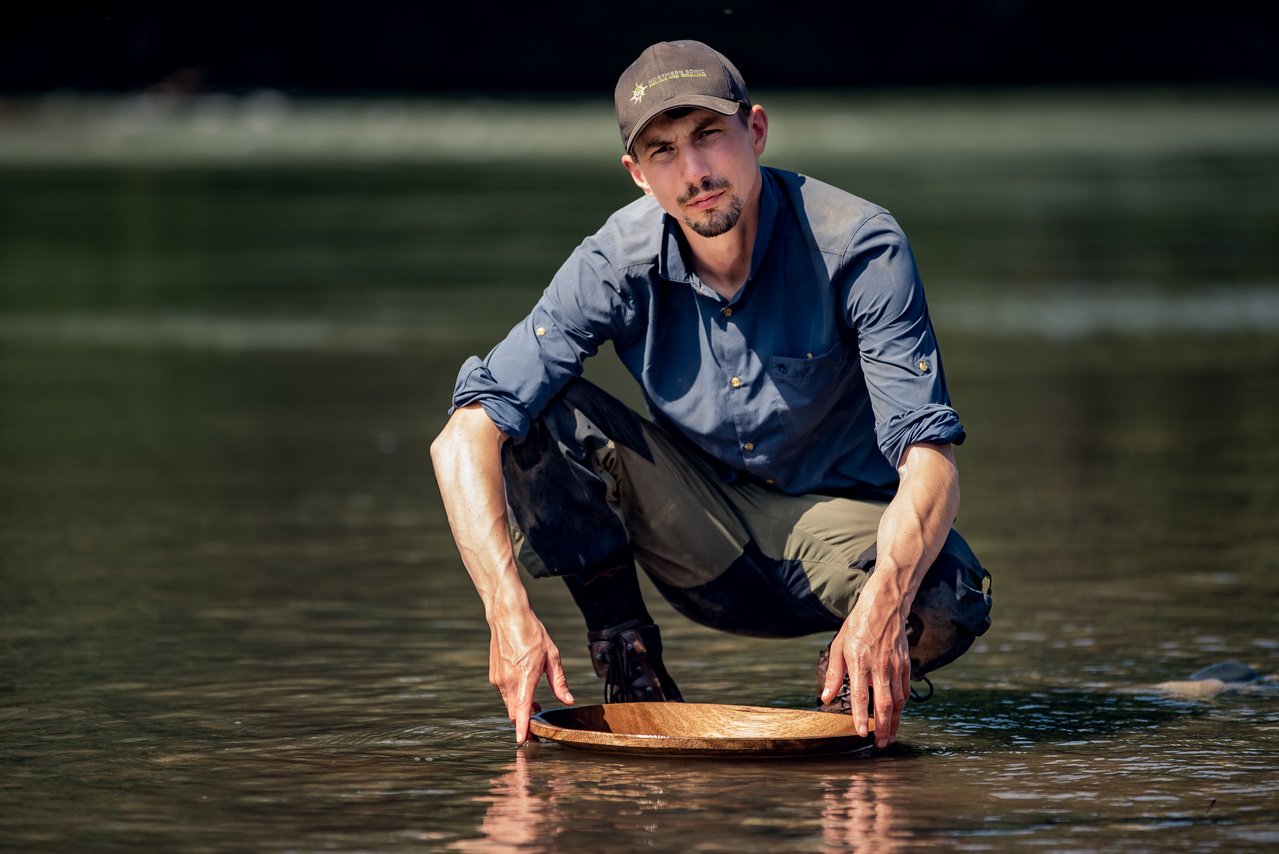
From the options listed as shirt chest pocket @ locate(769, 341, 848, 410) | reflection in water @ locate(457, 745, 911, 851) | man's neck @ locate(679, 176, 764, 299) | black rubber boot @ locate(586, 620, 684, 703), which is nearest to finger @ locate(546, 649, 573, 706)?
reflection in water @ locate(457, 745, 911, 851)

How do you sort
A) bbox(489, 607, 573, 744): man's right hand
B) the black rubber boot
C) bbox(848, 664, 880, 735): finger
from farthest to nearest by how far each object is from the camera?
the black rubber boot
bbox(489, 607, 573, 744): man's right hand
bbox(848, 664, 880, 735): finger

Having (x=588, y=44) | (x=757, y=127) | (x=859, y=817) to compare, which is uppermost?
(x=588, y=44)

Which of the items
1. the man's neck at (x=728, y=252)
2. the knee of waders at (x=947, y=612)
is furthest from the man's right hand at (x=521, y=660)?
the man's neck at (x=728, y=252)

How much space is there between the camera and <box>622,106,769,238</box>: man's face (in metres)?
4.43

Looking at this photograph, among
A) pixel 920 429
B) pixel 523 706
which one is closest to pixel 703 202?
pixel 920 429

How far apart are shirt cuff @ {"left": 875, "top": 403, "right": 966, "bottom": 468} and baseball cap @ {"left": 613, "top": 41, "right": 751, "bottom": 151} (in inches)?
25.3

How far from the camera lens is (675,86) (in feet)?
14.4

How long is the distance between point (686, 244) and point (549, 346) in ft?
1.10

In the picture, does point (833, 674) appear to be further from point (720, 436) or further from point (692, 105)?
point (692, 105)

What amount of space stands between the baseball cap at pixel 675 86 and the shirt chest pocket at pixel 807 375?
19.4 inches

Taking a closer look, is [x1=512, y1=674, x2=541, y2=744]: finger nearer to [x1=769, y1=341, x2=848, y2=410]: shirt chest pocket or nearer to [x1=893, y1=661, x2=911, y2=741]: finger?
[x1=893, y1=661, x2=911, y2=741]: finger

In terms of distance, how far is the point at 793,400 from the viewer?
4566 mm

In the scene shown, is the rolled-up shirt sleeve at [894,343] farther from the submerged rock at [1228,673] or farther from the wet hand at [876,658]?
the submerged rock at [1228,673]

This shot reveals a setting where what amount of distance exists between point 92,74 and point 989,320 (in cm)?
4494
